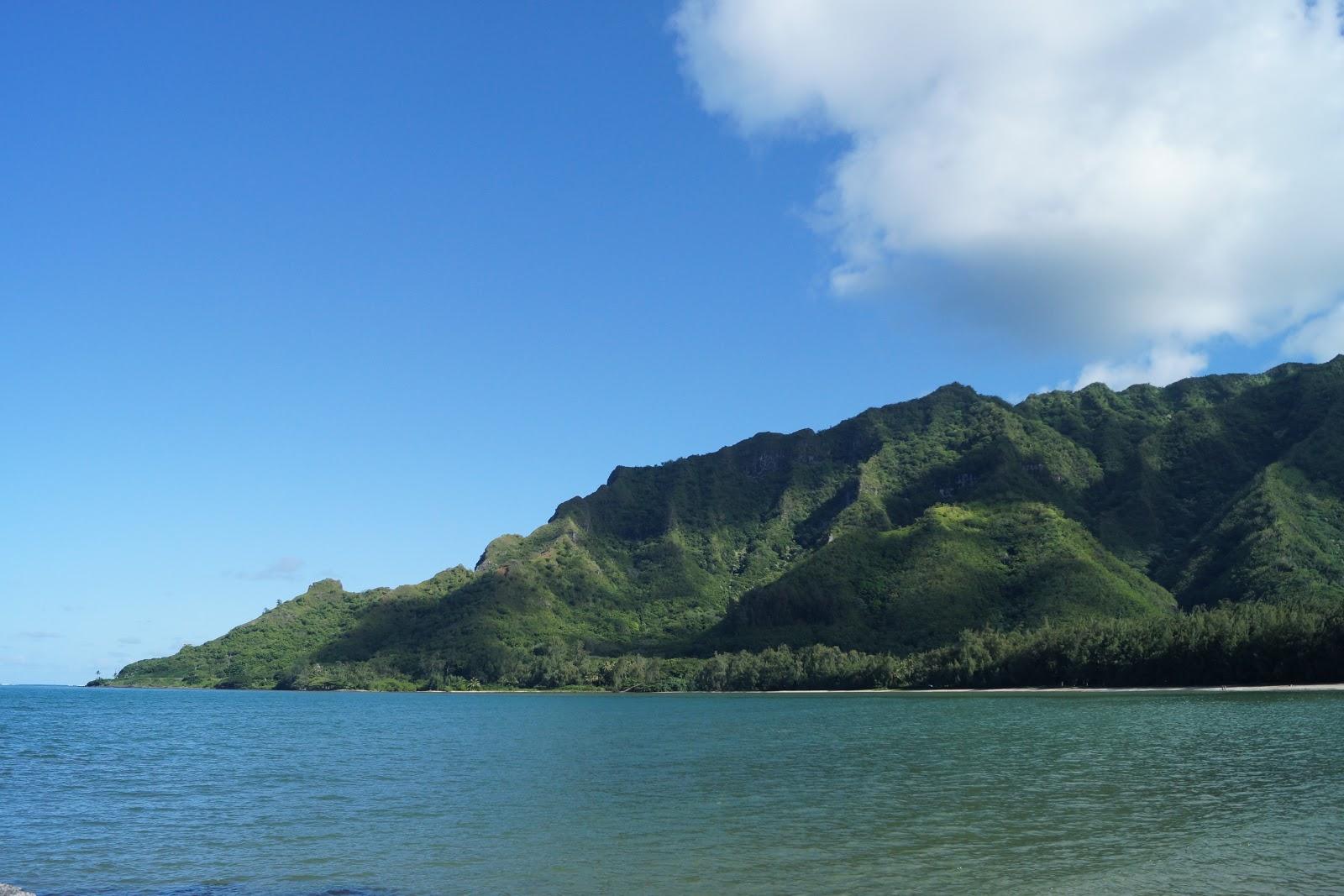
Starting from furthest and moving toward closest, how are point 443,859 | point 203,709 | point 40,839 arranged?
point 203,709, point 40,839, point 443,859

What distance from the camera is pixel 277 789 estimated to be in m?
55.8

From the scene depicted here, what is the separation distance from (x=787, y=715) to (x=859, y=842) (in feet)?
297

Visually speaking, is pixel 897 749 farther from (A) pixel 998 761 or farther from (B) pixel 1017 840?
(B) pixel 1017 840

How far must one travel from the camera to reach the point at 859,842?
34719 mm

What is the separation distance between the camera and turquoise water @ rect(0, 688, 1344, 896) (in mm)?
30359

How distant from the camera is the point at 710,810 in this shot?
4366 cm

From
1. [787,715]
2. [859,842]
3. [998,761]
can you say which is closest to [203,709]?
[787,715]

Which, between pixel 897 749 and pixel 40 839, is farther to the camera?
pixel 897 749

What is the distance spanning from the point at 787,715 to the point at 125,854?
95670 mm

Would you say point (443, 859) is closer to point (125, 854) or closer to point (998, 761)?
point (125, 854)

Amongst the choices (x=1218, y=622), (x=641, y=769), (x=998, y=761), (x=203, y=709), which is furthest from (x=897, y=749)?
(x=203, y=709)

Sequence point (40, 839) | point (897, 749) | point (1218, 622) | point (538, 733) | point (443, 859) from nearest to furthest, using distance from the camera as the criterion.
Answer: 1. point (443, 859)
2. point (40, 839)
3. point (897, 749)
4. point (538, 733)
5. point (1218, 622)

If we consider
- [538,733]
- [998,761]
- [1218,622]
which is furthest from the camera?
[1218,622]

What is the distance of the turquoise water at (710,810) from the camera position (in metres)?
30.4
